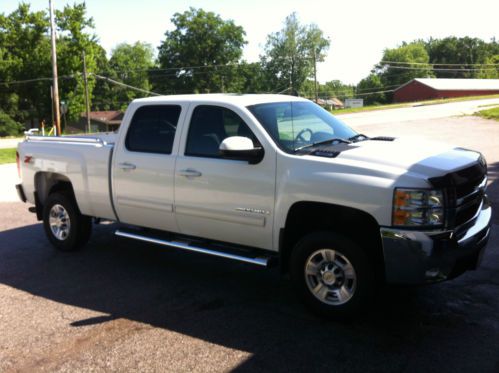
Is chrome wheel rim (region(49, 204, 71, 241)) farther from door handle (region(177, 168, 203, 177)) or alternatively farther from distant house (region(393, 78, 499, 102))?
distant house (region(393, 78, 499, 102))

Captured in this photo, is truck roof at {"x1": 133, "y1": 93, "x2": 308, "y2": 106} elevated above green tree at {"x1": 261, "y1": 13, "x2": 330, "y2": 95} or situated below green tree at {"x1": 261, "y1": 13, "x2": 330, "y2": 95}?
below

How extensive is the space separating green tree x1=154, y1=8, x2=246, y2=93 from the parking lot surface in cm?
7841

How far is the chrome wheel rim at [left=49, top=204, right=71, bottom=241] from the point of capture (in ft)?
21.7

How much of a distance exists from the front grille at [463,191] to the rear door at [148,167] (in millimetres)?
2625

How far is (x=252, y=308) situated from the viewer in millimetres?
4750

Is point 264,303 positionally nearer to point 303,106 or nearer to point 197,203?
point 197,203

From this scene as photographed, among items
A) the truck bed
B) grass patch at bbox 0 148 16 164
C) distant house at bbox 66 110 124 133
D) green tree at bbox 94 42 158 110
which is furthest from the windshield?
green tree at bbox 94 42 158 110

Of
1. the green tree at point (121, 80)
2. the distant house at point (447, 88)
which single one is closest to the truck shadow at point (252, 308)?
the distant house at point (447, 88)

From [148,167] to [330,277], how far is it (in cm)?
225

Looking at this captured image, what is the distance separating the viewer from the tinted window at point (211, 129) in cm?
504

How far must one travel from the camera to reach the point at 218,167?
4.93 metres

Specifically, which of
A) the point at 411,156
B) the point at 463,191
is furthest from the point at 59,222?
the point at 463,191

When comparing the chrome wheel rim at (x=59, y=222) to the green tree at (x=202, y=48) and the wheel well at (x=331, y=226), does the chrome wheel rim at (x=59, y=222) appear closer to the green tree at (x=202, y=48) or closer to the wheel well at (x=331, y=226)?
the wheel well at (x=331, y=226)

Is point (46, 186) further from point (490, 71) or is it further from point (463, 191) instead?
point (490, 71)
